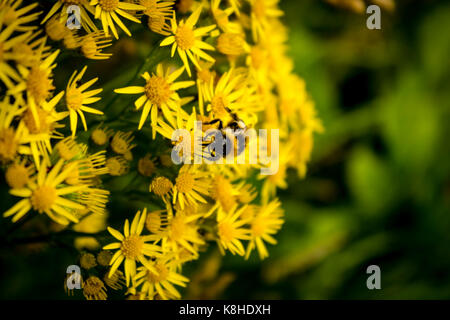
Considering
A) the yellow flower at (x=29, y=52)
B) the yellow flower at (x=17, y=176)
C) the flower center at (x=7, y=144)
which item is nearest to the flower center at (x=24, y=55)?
the yellow flower at (x=29, y=52)

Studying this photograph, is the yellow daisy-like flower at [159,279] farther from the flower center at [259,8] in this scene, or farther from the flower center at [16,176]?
the flower center at [259,8]

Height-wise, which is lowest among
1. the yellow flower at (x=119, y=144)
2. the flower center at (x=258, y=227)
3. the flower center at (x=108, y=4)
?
the flower center at (x=258, y=227)

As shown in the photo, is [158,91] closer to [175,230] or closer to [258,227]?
[175,230]

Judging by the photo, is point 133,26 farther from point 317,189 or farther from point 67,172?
point 317,189

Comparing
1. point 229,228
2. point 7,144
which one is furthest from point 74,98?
point 229,228

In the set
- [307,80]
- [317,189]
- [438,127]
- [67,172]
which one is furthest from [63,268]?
[438,127]

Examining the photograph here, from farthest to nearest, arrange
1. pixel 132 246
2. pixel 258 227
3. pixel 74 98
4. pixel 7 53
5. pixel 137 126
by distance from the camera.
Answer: pixel 258 227, pixel 137 126, pixel 132 246, pixel 74 98, pixel 7 53

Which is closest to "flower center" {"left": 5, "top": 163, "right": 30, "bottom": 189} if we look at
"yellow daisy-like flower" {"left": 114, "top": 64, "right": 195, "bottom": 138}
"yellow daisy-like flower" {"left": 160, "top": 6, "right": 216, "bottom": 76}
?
"yellow daisy-like flower" {"left": 114, "top": 64, "right": 195, "bottom": 138}
